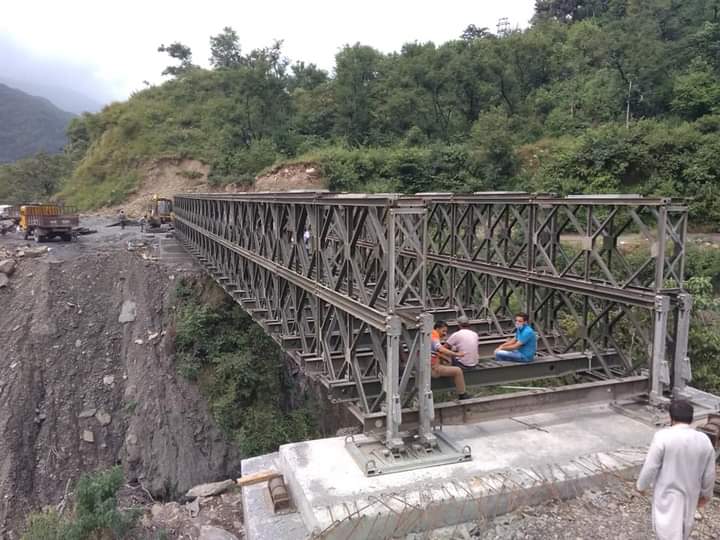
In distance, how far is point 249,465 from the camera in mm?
7723

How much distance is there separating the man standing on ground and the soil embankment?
46.9 ft

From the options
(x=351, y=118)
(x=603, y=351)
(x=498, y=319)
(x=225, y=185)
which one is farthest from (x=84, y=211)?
(x=603, y=351)

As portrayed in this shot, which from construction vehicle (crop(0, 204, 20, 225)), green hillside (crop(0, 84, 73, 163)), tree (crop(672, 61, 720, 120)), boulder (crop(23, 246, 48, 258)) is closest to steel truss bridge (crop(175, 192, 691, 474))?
boulder (crop(23, 246, 48, 258))

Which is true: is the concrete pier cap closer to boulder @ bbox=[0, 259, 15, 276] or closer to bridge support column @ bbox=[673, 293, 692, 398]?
bridge support column @ bbox=[673, 293, 692, 398]

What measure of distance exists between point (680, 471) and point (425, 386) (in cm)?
296

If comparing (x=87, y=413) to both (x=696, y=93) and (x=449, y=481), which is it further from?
(x=696, y=93)

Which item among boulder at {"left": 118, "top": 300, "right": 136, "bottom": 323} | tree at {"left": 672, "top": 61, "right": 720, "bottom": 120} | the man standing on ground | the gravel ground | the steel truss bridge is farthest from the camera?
tree at {"left": 672, "top": 61, "right": 720, "bottom": 120}

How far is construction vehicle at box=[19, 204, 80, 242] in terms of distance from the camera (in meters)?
31.4

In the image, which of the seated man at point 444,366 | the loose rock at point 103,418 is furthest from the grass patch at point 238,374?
the seated man at point 444,366

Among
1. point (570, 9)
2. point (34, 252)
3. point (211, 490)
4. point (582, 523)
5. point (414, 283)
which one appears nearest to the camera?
point (582, 523)

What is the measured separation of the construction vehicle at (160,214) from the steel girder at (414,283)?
66.2 feet

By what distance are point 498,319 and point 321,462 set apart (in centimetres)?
820

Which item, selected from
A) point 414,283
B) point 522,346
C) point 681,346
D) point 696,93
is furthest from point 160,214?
point 696,93

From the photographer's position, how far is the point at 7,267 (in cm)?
2434
